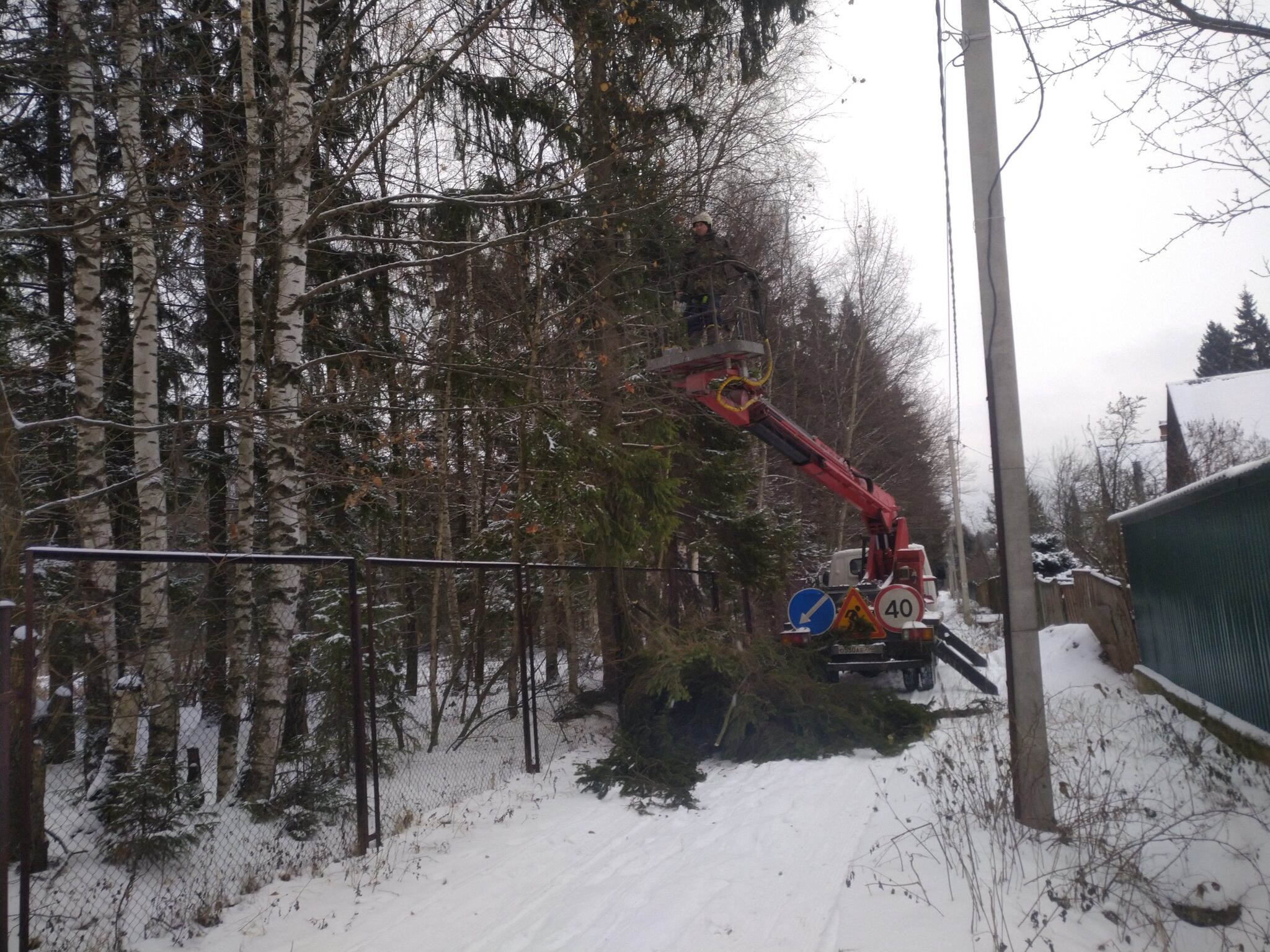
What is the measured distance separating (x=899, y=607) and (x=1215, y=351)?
6577 cm

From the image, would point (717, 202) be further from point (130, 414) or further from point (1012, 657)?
point (1012, 657)

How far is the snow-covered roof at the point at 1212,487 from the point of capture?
648cm

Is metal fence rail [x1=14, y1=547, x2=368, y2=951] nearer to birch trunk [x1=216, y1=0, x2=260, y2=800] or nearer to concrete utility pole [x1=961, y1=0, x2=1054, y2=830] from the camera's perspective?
birch trunk [x1=216, y1=0, x2=260, y2=800]

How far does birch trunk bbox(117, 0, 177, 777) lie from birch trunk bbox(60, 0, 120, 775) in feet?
0.75

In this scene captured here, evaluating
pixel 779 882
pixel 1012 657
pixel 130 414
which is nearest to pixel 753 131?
pixel 130 414

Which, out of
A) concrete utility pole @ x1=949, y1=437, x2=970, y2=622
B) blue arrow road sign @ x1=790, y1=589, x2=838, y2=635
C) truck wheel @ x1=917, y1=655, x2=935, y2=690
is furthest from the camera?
concrete utility pole @ x1=949, y1=437, x2=970, y2=622

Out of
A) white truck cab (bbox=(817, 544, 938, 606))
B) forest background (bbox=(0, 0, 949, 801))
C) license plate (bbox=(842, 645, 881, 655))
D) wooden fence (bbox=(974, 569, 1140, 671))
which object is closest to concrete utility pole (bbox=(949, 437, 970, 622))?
wooden fence (bbox=(974, 569, 1140, 671))

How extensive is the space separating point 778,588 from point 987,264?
10.8m

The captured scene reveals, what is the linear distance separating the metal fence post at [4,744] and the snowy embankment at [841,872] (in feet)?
3.90

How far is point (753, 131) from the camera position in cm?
1664

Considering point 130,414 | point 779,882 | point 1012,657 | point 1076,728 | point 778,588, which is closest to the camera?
point 779,882

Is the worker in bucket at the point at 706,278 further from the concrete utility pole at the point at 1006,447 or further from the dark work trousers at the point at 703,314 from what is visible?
the concrete utility pole at the point at 1006,447

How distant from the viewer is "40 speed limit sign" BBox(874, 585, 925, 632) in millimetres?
9805

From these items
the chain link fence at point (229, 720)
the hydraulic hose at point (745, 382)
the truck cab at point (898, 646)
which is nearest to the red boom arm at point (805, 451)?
the hydraulic hose at point (745, 382)
